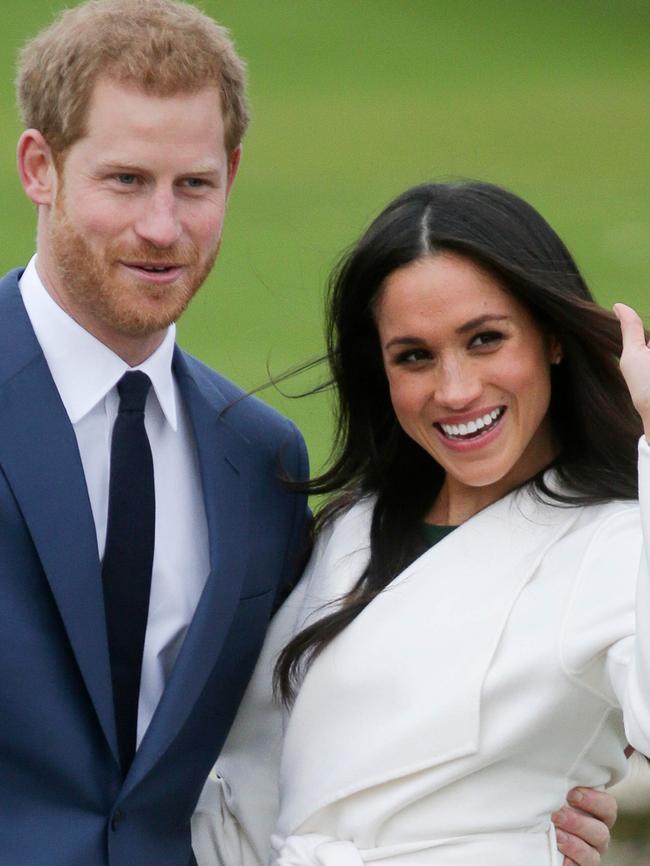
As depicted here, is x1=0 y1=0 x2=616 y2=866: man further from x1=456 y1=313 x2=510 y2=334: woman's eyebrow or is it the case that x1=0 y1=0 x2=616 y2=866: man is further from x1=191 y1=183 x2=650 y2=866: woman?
x1=456 y1=313 x2=510 y2=334: woman's eyebrow

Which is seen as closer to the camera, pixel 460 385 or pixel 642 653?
pixel 642 653

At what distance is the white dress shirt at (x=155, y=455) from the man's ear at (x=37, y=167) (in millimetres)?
114

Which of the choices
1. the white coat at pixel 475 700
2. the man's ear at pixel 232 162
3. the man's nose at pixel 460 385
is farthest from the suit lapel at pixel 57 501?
the man's nose at pixel 460 385

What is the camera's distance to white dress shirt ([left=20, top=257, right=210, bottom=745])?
9.23ft

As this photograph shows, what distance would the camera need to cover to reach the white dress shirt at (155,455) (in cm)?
281

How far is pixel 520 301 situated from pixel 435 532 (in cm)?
43

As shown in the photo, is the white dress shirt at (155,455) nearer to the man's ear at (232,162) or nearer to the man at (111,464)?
the man at (111,464)

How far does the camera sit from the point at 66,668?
2725 mm

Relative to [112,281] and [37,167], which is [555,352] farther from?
[37,167]

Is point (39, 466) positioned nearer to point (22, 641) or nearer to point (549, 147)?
point (22, 641)

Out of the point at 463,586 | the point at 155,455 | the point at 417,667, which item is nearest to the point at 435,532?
the point at 463,586

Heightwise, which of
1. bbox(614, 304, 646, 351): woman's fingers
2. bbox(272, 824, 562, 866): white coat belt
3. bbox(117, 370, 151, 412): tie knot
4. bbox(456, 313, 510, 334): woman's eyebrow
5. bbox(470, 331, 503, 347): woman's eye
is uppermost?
bbox(456, 313, 510, 334): woman's eyebrow

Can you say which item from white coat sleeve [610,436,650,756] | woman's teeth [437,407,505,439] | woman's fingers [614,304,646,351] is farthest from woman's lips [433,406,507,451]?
white coat sleeve [610,436,650,756]

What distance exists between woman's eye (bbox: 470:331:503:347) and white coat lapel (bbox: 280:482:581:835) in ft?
0.85
